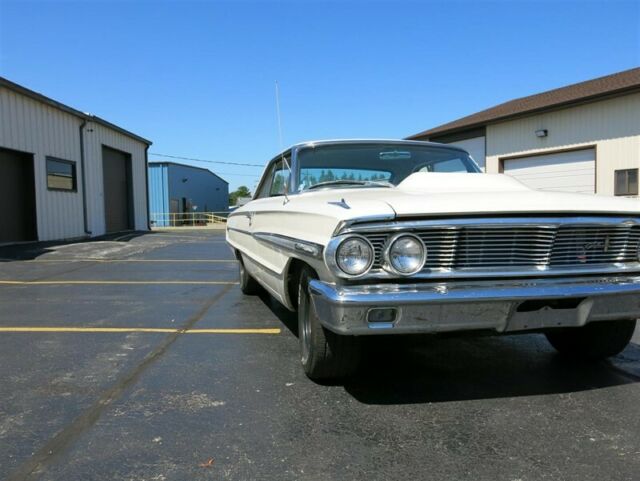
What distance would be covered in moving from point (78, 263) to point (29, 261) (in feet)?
3.36

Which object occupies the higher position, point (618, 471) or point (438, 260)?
point (438, 260)

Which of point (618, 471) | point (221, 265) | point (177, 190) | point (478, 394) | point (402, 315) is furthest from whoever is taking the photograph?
point (177, 190)

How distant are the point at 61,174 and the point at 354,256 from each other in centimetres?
1508

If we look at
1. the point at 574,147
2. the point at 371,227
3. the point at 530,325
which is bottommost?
the point at 530,325

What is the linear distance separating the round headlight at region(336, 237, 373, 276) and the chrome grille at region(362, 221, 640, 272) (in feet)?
0.15

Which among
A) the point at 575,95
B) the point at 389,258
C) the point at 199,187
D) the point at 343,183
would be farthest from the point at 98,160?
the point at 199,187

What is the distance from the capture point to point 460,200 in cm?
292

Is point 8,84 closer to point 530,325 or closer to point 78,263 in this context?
point 78,263

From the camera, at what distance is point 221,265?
1019 cm

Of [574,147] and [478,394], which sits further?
[574,147]

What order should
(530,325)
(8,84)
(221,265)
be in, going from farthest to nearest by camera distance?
(8,84) < (221,265) < (530,325)

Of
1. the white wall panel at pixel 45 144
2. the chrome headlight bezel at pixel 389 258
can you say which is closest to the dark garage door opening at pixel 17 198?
the white wall panel at pixel 45 144

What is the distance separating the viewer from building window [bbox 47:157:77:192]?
14.9 metres

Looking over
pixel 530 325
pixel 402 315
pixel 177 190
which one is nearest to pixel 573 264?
pixel 530 325
